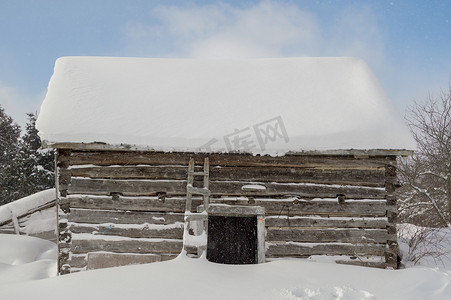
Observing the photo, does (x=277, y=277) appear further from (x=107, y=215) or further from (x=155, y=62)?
(x=155, y=62)

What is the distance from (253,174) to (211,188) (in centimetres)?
83

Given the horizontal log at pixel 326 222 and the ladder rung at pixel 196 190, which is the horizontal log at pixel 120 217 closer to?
the ladder rung at pixel 196 190

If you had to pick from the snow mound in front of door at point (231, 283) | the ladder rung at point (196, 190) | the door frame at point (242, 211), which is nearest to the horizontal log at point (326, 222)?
the door frame at point (242, 211)

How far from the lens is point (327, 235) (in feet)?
21.8

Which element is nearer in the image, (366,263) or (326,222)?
(366,263)

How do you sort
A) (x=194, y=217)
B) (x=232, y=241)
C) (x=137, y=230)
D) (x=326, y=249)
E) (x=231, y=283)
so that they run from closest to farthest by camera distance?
(x=231, y=283) < (x=194, y=217) < (x=137, y=230) < (x=326, y=249) < (x=232, y=241)

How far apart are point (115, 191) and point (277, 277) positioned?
10.9 feet

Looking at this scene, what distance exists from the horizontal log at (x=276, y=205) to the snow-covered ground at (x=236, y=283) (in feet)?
3.82

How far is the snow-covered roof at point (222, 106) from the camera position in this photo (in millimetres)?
6535

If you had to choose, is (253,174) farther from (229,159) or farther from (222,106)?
(222,106)

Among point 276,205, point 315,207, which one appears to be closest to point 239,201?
point 276,205

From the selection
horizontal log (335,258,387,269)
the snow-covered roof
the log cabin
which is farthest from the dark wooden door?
the snow-covered roof

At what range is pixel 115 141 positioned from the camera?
639 centimetres

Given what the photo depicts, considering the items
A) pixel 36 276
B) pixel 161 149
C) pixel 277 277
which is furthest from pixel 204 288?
pixel 36 276
